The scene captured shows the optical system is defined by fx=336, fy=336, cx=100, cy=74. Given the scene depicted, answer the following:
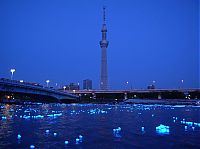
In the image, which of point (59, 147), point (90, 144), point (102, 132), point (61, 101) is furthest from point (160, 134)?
point (61, 101)

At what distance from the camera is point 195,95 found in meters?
184

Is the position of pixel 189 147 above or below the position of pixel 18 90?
below

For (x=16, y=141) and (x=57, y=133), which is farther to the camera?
(x=57, y=133)

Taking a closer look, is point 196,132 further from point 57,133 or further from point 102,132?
point 57,133

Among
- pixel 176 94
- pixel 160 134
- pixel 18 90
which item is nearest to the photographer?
pixel 160 134

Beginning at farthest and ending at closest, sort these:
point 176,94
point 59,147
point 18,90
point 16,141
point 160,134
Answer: point 176,94 < point 18,90 < point 160,134 < point 16,141 < point 59,147

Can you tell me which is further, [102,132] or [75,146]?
[102,132]

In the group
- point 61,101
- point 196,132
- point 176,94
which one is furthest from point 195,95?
point 196,132

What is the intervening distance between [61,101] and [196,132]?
362 ft

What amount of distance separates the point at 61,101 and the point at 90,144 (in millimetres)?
115288

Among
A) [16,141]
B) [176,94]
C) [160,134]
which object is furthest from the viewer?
[176,94]

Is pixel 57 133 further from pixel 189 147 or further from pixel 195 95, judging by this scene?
pixel 195 95

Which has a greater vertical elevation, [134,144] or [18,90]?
[18,90]

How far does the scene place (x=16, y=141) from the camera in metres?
25.6
